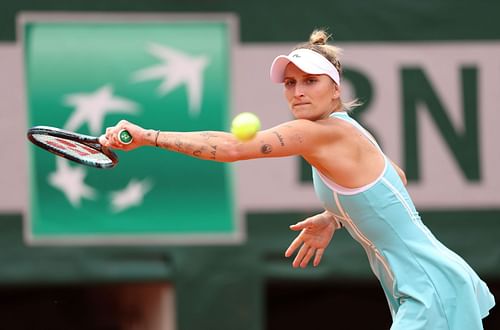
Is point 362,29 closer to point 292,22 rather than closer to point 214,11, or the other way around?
point 292,22

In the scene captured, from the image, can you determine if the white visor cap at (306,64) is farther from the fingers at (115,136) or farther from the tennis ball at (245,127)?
the fingers at (115,136)

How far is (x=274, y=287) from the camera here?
29.9ft

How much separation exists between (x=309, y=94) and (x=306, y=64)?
123mm

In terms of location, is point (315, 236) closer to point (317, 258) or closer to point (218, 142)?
point (317, 258)

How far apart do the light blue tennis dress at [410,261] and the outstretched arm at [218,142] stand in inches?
10.4

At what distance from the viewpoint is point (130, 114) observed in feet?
26.8

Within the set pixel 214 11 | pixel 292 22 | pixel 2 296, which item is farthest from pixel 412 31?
pixel 2 296

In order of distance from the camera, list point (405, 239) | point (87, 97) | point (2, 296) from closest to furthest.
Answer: point (405, 239) → point (87, 97) → point (2, 296)

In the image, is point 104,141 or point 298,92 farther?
point 298,92

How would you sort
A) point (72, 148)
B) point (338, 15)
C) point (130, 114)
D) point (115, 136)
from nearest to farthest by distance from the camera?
point (115, 136) → point (72, 148) → point (130, 114) → point (338, 15)

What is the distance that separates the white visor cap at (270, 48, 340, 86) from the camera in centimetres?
452

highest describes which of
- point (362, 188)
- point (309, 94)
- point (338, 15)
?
point (338, 15)

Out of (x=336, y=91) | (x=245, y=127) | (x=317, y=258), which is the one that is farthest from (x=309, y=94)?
(x=317, y=258)

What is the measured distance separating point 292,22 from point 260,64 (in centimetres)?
41
